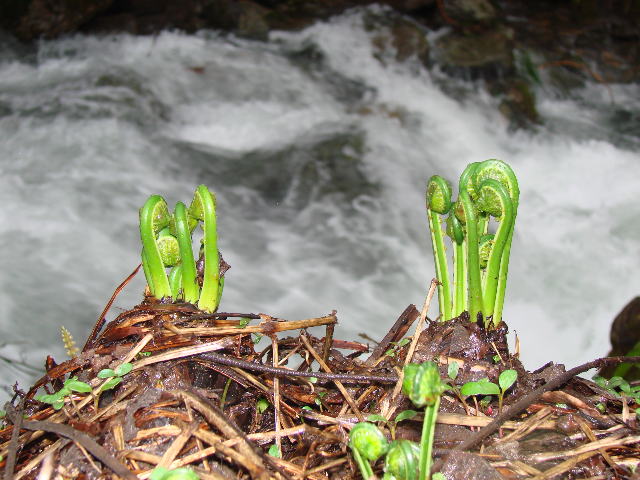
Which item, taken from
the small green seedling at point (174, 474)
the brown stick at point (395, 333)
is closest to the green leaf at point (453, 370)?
the brown stick at point (395, 333)

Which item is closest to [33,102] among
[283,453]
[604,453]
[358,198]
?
[358,198]

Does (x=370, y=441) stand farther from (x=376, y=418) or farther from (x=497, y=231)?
(x=497, y=231)

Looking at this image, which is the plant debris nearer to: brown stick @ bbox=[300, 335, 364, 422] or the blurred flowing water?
brown stick @ bbox=[300, 335, 364, 422]

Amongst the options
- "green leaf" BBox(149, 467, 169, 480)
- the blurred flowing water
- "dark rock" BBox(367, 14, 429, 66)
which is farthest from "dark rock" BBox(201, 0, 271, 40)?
"green leaf" BBox(149, 467, 169, 480)

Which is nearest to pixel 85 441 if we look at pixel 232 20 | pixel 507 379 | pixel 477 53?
pixel 507 379

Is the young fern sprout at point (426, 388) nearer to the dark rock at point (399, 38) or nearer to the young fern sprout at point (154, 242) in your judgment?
the young fern sprout at point (154, 242)

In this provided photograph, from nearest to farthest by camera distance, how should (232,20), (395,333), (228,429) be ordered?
(228,429)
(395,333)
(232,20)

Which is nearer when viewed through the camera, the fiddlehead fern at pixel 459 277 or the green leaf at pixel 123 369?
the green leaf at pixel 123 369
